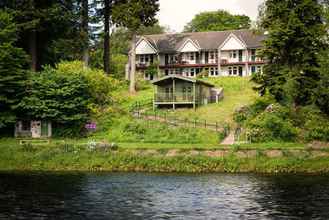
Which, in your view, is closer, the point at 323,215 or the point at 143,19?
the point at 323,215

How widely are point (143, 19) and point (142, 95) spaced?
10207mm

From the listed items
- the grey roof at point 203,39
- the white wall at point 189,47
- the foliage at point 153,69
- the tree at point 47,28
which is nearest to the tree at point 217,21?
the grey roof at point 203,39

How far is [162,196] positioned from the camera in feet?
110

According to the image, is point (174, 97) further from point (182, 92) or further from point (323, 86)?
point (323, 86)

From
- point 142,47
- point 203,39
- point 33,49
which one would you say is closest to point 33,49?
point 33,49

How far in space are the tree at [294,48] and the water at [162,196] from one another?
15.1 meters

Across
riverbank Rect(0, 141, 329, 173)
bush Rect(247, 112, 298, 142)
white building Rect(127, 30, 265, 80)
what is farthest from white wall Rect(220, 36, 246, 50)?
riverbank Rect(0, 141, 329, 173)

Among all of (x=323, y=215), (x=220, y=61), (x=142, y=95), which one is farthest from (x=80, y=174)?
(x=220, y=61)

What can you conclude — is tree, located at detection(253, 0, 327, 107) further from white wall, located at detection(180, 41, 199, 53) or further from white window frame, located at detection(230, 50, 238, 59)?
white wall, located at detection(180, 41, 199, 53)

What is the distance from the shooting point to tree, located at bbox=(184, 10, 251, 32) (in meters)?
130

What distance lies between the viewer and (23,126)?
202 feet

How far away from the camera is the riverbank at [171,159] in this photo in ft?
153

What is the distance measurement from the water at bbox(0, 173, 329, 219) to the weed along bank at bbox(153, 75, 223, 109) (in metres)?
25.8

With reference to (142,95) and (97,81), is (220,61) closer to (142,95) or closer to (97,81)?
(142,95)
